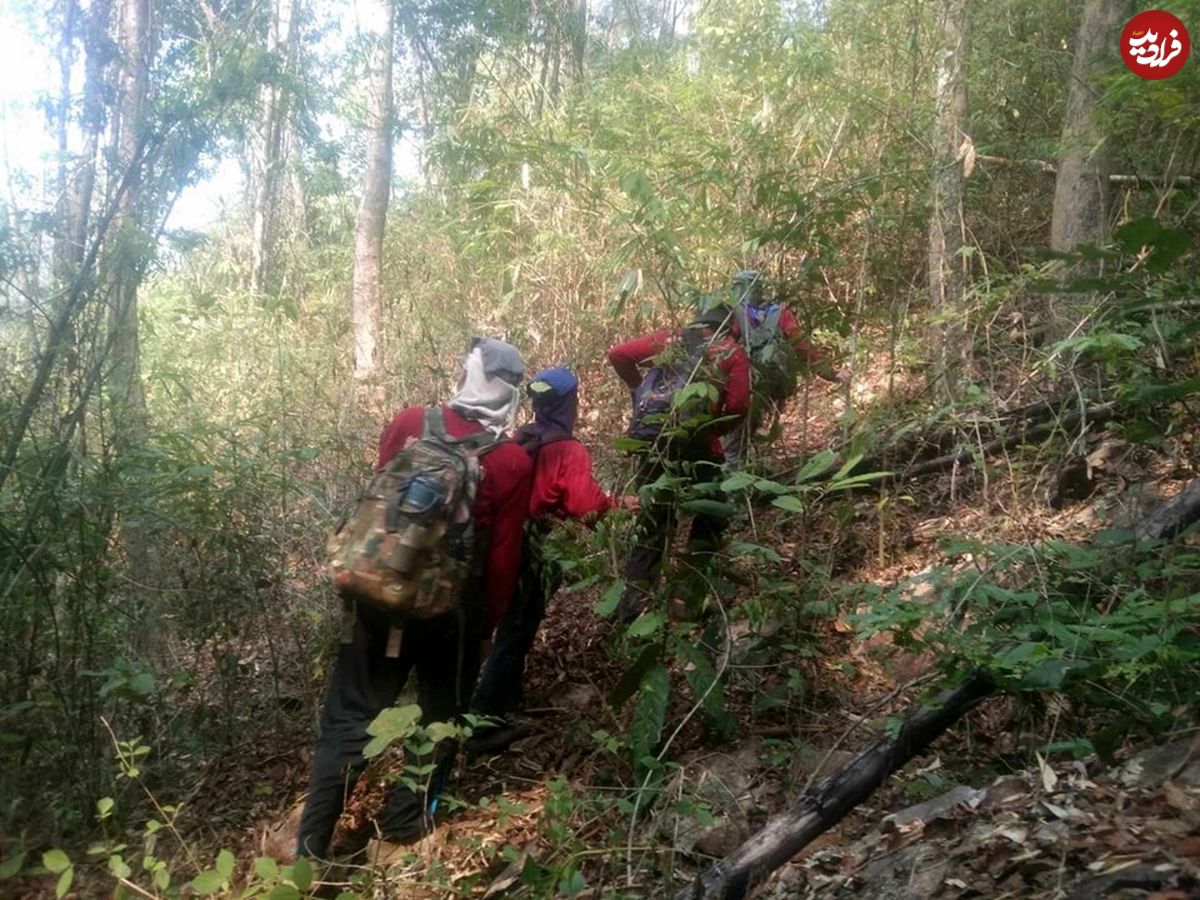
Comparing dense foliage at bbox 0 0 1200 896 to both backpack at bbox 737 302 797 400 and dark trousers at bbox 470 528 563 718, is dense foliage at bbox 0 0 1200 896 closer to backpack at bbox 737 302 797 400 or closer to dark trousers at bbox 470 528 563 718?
backpack at bbox 737 302 797 400

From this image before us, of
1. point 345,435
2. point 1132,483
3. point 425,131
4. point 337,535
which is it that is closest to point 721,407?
point 337,535

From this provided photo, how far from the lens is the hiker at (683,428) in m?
3.94

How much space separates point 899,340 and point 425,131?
736cm

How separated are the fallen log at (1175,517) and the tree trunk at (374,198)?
6438 mm

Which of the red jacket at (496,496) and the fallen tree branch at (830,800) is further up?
the red jacket at (496,496)

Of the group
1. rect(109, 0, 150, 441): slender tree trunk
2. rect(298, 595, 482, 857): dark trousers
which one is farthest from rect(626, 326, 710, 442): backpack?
rect(109, 0, 150, 441): slender tree trunk

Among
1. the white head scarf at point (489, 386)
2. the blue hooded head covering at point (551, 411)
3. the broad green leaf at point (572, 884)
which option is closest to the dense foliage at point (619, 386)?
the broad green leaf at point (572, 884)

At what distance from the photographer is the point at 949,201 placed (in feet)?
17.6

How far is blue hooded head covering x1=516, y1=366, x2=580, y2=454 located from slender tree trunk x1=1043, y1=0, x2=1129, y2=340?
3.01 meters

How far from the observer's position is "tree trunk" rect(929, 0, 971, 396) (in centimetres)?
511

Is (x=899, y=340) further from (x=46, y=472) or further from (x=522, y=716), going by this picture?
(x=46, y=472)

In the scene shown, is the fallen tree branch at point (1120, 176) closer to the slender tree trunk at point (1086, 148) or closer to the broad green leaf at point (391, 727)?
the slender tree trunk at point (1086, 148)

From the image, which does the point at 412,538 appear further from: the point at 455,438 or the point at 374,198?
the point at 374,198

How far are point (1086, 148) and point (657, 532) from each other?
143 inches
